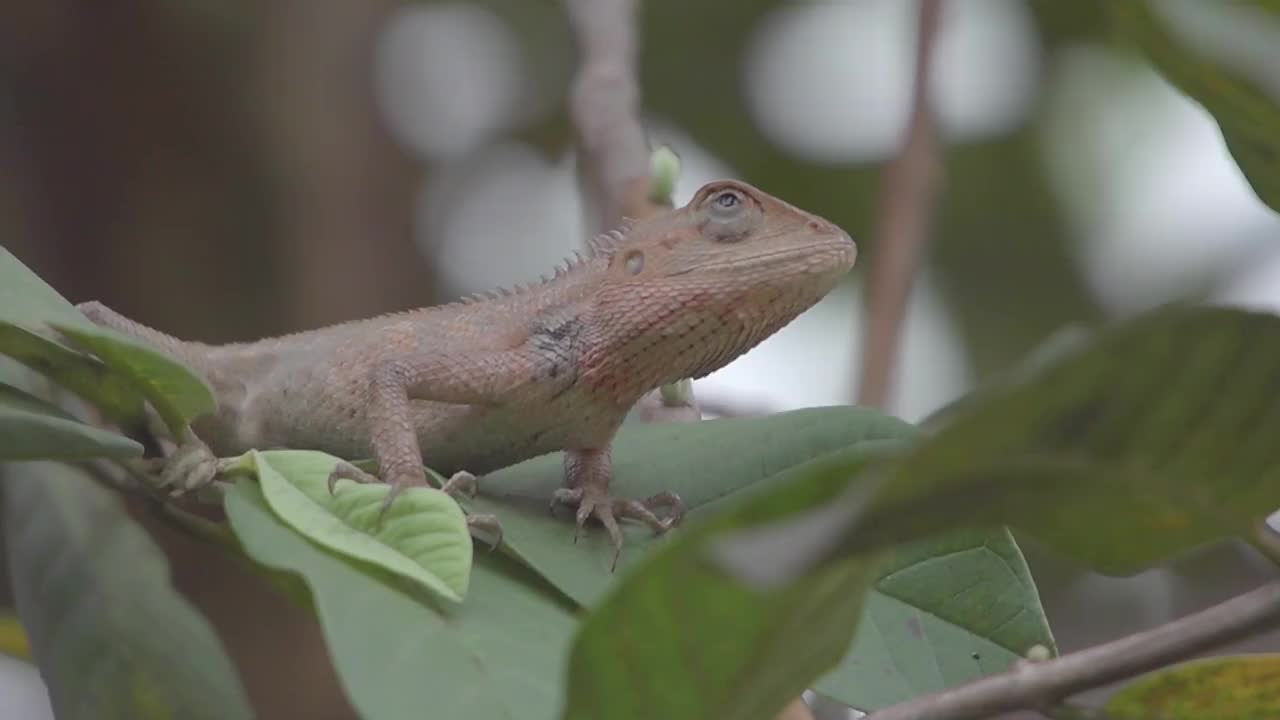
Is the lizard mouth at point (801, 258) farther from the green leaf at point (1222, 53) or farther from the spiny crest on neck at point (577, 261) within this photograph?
the green leaf at point (1222, 53)

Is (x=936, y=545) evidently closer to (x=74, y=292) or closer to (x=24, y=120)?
(x=74, y=292)

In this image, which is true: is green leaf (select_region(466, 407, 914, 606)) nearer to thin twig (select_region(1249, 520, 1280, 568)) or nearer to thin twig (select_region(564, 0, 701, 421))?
thin twig (select_region(564, 0, 701, 421))

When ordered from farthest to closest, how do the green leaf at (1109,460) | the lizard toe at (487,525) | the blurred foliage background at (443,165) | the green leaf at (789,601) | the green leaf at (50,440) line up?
1. the blurred foliage background at (443,165)
2. the lizard toe at (487,525)
3. the green leaf at (50,440)
4. the green leaf at (789,601)
5. the green leaf at (1109,460)

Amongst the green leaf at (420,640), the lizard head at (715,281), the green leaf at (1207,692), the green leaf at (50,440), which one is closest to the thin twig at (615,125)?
the lizard head at (715,281)

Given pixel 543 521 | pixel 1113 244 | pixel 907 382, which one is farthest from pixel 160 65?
pixel 543 521

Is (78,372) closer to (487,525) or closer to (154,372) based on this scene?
(154,372)

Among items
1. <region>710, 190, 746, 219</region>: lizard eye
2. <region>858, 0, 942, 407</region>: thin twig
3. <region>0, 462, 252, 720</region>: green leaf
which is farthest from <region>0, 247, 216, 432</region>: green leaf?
<region>858, 0, 942, 407</region>: thin twig

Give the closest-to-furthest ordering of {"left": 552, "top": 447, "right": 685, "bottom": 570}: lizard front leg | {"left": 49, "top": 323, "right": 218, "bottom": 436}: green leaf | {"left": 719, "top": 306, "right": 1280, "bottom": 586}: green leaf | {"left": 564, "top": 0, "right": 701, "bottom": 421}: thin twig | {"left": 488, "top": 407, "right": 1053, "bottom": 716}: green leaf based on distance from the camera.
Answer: {"left": 719, "top": 306, "right": 1280, "bottom": 586}: green leaf < {"left": 488, "top": 407, "right": 1053, "bottom": 716}: green leaf < {"left": 49, "top": 323, "right": 218, "bottom": 436}: green leaf < {"left": 552, "top": 447, "right": 685, "bottom": 570}: lizard front leg < {"left": 564, "top": 0, "right": 701, "bottom": 421}: thin twig
